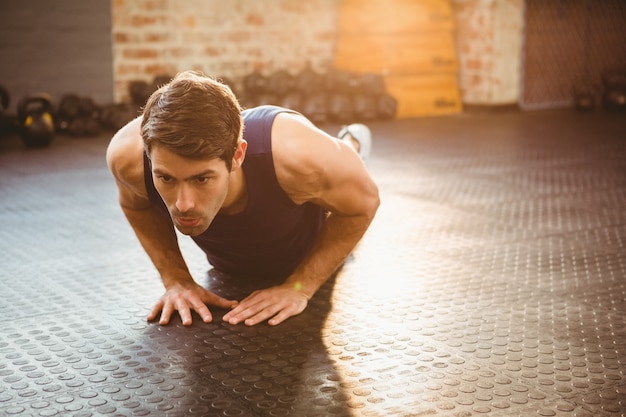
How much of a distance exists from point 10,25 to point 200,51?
5.11 feet

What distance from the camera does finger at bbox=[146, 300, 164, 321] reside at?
206cm

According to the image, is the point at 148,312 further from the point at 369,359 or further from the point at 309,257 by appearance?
the point at 369,359

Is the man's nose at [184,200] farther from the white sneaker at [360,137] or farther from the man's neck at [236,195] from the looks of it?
the white sneaker at [360,137]

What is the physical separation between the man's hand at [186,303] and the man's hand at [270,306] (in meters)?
0.06

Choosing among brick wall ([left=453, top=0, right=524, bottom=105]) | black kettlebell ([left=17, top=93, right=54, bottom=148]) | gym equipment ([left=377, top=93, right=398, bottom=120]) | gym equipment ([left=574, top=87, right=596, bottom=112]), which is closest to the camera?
black kettlebell ([left=17, top=93, right=54, bottom=148])

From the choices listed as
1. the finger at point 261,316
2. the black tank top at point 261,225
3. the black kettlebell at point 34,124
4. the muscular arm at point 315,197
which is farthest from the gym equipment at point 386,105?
the finger at point 261,316

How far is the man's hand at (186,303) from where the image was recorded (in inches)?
80.4

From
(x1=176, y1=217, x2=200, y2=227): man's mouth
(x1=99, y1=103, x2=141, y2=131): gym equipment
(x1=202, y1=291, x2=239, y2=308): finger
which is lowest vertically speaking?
(x1=202, y1=291, x2=239, y2=308): finger

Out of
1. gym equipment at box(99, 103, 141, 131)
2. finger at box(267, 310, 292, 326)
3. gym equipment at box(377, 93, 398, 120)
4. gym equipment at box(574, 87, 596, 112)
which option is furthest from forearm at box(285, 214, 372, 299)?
gym equipment at box(574, 87, 596, 112)

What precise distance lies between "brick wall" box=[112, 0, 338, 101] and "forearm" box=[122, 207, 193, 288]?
434cm

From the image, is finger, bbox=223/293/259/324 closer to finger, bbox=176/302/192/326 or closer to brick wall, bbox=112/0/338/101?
finger, bbox=176/302/192/326

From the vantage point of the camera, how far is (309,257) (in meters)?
2.22

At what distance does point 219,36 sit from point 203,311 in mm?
4938

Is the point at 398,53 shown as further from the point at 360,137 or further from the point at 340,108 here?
the point at 360,137
